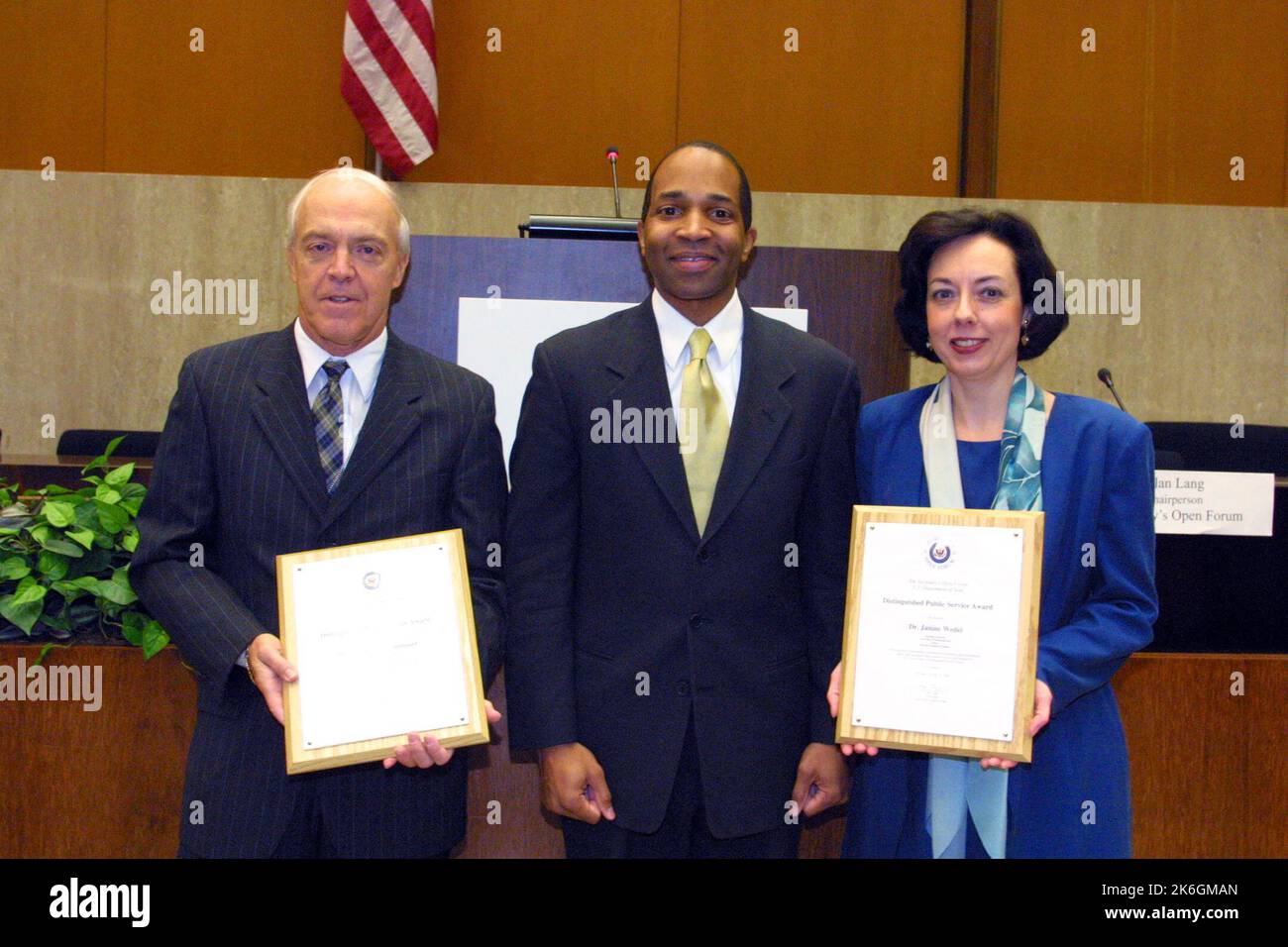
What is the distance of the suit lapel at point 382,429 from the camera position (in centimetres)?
201

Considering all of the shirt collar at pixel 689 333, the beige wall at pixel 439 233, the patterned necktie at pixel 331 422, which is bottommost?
the patterned necktie at pixel 331 422

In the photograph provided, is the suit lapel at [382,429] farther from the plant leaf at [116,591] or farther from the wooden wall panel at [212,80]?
the wooden wall panel at [212,80]

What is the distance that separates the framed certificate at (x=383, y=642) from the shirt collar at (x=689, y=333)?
0.61 meters

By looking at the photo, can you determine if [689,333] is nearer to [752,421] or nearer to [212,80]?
[752,421]

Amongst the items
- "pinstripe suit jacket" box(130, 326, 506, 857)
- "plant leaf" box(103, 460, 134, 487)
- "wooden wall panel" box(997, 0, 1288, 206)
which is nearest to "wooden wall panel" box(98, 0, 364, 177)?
"wooden wall panel" box(997, 0, 1288, 206)

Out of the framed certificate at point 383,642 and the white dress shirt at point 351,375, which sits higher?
the white dress shirt at point 351,375

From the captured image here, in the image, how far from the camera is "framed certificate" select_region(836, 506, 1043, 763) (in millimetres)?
1896

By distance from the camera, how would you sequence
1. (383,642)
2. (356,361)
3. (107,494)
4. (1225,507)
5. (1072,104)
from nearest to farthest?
(383,642)
(356,361)
(107,494)
(1225,507)
(1072,104)

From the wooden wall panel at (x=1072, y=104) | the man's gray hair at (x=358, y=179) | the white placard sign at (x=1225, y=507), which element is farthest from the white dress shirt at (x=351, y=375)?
the wooden wall panel at (x=1072, y=104)

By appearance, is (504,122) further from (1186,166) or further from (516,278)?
(1186,166)

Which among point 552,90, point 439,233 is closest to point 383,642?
point 439,233

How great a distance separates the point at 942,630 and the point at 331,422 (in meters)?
1.20

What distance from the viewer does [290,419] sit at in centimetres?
204

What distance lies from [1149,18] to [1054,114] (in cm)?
77
